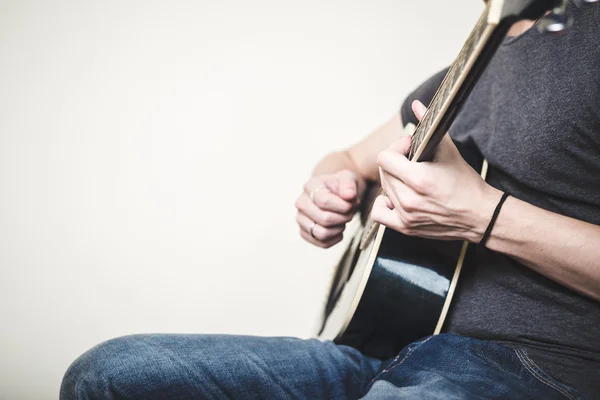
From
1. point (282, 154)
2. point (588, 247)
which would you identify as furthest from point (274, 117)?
point (588, 247)

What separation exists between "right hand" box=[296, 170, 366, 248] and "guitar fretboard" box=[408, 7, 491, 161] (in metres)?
0.33

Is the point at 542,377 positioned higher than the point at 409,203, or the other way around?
the point at 409,203

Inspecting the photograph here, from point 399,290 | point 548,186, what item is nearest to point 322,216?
point 399,290

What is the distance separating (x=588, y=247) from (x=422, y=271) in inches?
11.2

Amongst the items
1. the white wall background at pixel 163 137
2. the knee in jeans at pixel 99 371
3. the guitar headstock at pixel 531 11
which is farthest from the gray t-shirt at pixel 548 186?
the white wall background at pixel 163 137

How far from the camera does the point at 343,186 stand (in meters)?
1.02

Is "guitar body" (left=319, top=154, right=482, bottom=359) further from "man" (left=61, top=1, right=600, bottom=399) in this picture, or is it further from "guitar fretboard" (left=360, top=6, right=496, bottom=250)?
"guitar fretboard" (left=360, top=6, right=496, bottom=250)

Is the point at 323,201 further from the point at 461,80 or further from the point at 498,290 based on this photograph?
the point at 461,80

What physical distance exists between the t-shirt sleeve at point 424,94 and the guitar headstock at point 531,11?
0.60 meters

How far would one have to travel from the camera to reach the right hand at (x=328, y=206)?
1.03m

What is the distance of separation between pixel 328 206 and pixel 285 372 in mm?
388

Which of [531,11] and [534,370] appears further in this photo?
[534,370]

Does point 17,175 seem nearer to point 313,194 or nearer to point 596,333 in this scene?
point 313,194

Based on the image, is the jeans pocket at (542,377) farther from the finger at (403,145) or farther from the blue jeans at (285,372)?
the finger at (403,145)
